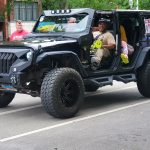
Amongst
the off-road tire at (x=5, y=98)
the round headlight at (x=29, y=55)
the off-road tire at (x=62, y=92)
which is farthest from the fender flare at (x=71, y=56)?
the off-road tire at (x=5, y=98)

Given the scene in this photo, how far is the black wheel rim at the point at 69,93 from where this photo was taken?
27.6 feet

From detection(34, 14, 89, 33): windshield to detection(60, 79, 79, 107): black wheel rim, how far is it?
134 cm

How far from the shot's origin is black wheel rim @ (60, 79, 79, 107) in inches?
332

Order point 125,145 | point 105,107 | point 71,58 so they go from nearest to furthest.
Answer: point 125,145 → point 71,58 → point 105,107

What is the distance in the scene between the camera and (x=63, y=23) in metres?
9.80

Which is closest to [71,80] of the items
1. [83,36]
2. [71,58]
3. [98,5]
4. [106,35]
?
[71,58]

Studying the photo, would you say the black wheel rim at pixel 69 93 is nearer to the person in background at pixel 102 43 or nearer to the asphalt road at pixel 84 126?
the asphalt road at pixel 84 126

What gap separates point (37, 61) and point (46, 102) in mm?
692

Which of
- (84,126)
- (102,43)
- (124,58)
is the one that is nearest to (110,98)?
(124,58)

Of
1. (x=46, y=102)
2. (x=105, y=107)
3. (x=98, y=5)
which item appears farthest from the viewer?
(x=98, y=5)

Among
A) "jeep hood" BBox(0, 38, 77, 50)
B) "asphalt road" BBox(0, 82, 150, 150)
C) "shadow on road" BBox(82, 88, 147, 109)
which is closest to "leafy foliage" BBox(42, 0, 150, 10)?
"shadow on road" BBox(82, 88, 147, 109)

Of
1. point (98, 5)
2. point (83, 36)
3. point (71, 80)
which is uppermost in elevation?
point (83, 36)

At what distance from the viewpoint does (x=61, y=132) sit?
7.41 metres

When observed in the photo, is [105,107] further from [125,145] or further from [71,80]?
[125,145]
